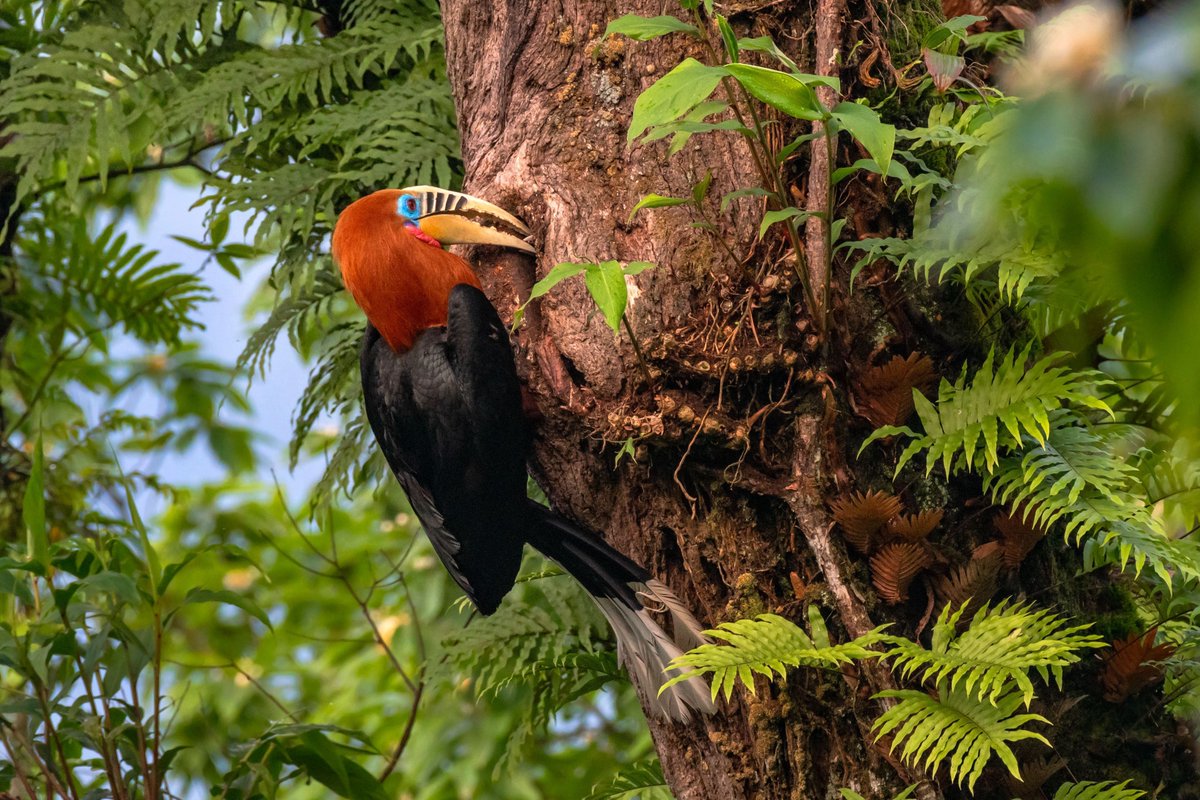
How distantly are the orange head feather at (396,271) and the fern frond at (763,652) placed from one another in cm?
117

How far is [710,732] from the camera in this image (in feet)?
7.69

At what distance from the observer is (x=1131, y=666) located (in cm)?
229

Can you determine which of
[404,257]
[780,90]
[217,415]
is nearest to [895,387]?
[780,90]

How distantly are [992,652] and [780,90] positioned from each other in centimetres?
103

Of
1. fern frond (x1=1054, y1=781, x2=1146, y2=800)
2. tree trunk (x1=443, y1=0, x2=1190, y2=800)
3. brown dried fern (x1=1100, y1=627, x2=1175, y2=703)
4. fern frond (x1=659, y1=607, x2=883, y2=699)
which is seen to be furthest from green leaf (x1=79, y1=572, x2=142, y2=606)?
brown dried fern (x1=1100, y1=627, x2=1175, y2=703)

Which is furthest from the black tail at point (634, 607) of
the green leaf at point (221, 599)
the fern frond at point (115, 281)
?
the fern frond at point (115, 281)

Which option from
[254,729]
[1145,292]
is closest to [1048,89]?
[1145,292]

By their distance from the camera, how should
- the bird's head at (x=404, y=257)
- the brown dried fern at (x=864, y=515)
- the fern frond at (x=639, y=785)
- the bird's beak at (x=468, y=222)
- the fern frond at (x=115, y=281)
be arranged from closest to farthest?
1. the brown dried fern at (x=864, y=515)
2. the bird's beak at (x=468, y=222)
3. the bird's head at (x=404, y=257)
4. the fern frond at (x=639, y=785)
5. the fern frond at (x=115, y=281)

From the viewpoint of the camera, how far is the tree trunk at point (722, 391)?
2236 millimetres

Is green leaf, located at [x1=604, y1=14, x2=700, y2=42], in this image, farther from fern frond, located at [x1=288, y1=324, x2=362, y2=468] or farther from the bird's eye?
fern frond, located at [x1=288, y1=324, x2=362, y2=468]

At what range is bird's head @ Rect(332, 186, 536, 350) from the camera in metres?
2.85

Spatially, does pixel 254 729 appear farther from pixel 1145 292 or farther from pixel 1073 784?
pixel 1145 292

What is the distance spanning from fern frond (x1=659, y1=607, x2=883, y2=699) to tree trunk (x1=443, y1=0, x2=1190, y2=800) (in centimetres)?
13

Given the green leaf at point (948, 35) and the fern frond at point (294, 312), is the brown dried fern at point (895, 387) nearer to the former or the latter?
the green leaf at point (948, 35)
